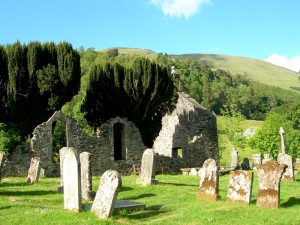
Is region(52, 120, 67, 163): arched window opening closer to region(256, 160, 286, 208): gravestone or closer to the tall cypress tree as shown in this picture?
the tall cypress tree

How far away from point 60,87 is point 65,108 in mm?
18605

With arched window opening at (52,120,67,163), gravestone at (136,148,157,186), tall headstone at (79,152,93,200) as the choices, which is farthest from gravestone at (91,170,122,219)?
arched window opening at (52,120,67,163)

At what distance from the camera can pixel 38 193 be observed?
14.8 m

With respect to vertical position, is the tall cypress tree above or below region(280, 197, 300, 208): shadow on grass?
above

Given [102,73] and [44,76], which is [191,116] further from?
[44,76]

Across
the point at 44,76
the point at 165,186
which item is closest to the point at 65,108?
the point at 44,76

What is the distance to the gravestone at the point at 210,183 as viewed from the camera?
12924 mm

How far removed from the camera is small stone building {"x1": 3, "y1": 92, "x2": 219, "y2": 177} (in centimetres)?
2358

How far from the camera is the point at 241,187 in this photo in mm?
12227

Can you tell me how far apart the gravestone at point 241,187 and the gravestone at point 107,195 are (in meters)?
3.97

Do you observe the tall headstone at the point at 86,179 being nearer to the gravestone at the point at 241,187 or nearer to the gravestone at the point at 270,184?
the gravestone at the point at 241,187

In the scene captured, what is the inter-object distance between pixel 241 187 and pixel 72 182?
16.3 feet

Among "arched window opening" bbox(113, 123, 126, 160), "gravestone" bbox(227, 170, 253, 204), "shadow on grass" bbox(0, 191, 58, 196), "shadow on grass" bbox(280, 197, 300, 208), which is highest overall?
"arched window opening" bbox(113, 123, 126, 160)

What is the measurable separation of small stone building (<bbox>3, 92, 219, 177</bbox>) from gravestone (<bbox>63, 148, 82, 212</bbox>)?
1279cm
